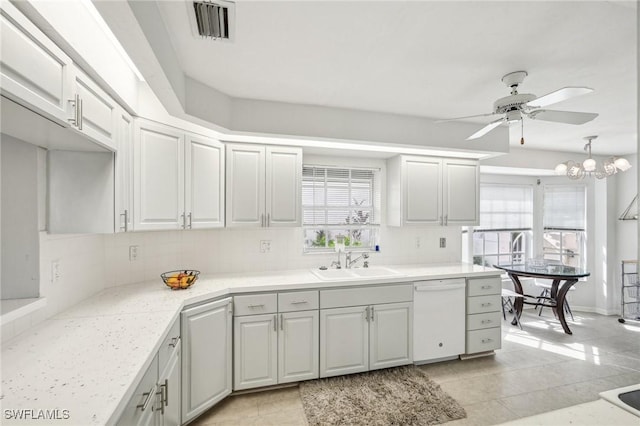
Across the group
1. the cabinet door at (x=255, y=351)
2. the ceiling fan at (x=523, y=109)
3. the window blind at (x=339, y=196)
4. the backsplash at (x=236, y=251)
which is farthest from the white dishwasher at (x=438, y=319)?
the ceiling fan at (x=523, y=109)

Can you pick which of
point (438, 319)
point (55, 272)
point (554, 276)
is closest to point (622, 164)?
point (554, 276)

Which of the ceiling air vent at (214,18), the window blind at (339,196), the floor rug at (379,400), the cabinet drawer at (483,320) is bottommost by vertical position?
the floor rug at (379,400)

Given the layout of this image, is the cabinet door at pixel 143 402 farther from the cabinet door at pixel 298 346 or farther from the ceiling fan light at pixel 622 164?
the ceiling fan light at pixel 622 164

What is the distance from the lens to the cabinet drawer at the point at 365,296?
8.46ft

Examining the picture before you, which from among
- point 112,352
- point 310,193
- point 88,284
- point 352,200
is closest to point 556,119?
point 352,200

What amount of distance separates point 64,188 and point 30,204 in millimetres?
223

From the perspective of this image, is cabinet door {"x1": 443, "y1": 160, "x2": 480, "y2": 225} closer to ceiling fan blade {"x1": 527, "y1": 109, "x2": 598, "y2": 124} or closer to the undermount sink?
the undermount sink

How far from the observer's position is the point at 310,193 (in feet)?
11.0

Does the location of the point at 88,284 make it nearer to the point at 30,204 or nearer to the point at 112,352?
the point at 30,204

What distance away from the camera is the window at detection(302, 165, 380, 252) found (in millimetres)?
3334

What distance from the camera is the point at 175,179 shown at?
223 centimetres

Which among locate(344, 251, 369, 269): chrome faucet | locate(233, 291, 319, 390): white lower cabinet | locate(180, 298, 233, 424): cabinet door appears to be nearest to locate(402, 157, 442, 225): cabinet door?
locate(344, 251, 369, 269): chrome faucet

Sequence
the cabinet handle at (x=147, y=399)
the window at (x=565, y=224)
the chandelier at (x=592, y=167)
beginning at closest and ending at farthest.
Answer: the cabinet handle at (x=147, y=399) < the chandelier at (x=592, y=167) < the window at (x=565, y=224)

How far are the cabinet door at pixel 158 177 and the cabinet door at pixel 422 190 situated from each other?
2248mm
